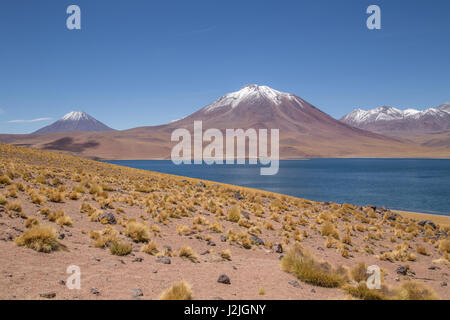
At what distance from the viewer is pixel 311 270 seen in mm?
7168

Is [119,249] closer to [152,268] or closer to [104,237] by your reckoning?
[104,237]

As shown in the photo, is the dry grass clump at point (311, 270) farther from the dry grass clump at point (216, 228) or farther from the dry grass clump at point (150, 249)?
the dry grass clump at point (216, 228)

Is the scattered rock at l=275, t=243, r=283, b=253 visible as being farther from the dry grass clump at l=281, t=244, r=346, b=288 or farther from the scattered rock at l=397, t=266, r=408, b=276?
the scattered rock at l=397, t=266, r=408, b=276

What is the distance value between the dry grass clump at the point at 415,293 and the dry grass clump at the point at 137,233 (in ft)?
23.4

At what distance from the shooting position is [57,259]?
22.4ft

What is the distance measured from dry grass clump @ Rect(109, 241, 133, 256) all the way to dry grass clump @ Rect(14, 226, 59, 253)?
1338mm

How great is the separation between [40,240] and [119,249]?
188 cm

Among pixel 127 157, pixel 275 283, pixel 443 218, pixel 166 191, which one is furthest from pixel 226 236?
pixel 127 157

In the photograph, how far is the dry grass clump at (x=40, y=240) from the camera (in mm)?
7090

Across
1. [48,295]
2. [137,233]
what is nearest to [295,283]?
[48,295]

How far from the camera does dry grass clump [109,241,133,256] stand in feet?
25.9

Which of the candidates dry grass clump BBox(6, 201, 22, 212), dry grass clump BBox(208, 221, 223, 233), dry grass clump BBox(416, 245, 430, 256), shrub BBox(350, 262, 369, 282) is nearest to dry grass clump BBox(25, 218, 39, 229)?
dry grass clump BBox(6, 201, 22, 212)

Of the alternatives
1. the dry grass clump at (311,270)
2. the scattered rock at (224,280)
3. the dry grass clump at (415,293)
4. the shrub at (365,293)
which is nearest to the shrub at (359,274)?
the dry grass clump at (311,270)
